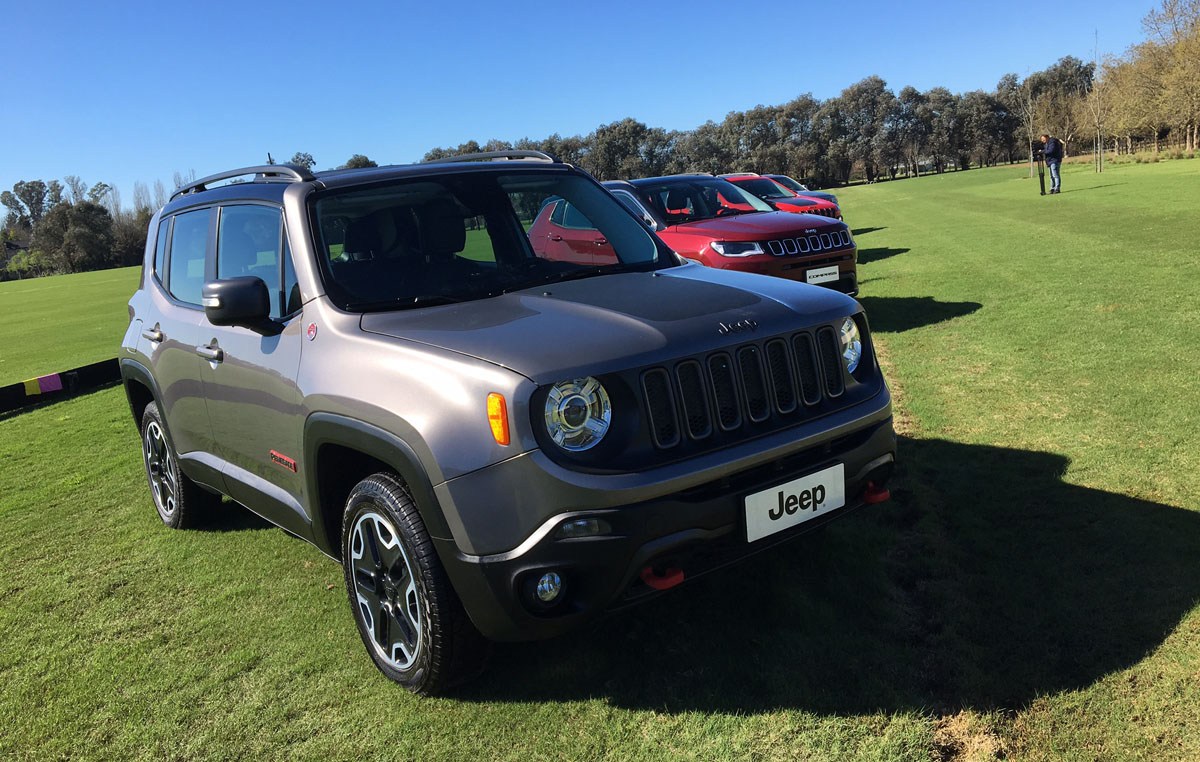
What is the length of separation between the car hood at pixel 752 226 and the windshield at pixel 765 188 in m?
8.90

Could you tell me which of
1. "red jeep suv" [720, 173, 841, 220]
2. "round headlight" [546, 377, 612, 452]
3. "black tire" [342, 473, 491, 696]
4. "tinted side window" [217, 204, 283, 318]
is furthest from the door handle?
"red jeep suv" [720, 173, 841, 220]

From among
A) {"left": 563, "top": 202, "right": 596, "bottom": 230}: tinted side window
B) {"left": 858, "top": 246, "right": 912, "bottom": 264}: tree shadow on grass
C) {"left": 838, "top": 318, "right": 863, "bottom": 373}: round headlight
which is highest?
{"left": 563, "top": 202, "right": 596, "bottom": 230}: tinted side window

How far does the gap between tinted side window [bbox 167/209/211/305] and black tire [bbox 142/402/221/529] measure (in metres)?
0.86

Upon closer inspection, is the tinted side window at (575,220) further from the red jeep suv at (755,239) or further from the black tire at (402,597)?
the red jeep suv at (755,239)

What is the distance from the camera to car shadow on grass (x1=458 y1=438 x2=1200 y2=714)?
3.13 meters

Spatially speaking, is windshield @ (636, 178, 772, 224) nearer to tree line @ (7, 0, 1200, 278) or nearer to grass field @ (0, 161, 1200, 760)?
grass field @ (0, 161, 1200, 760)

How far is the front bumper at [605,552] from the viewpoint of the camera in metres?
2.80

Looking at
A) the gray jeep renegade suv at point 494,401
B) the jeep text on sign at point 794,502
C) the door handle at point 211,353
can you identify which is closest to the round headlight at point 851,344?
the gray jeep renegade suv at point 494,401

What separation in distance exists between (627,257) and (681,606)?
1.75m

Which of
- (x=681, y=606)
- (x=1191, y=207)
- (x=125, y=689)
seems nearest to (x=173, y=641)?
(x=125, y=689)

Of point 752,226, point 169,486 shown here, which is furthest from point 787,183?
point 169,486

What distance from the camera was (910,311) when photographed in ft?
35.1

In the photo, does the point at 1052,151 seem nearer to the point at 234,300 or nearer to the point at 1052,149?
the point at 1052,149

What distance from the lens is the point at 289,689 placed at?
360cm
